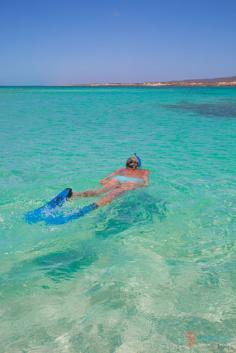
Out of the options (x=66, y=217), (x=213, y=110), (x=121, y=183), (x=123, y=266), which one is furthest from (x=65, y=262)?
(x=213, y=110)

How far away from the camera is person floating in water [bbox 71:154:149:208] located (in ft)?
21.7

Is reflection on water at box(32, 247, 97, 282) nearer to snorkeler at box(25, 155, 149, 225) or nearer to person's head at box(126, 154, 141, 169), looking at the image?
snorkeler at box(25, 155, 149, 225)

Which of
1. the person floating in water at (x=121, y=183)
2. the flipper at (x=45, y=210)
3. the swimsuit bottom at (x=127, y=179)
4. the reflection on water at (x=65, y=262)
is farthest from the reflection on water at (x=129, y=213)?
the flipper at (x=45, y=210)

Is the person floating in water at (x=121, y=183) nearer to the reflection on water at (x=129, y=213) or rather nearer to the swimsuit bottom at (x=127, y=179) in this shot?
the swimsuit bottom at (x=127, y=179)

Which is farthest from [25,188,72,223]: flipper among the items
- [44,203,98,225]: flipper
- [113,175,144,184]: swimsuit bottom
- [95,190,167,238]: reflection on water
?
[113,175,144,184]: swimsuit bottom

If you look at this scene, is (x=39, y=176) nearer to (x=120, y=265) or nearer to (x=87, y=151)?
(x=87, y=151)

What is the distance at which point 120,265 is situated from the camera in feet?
14.7

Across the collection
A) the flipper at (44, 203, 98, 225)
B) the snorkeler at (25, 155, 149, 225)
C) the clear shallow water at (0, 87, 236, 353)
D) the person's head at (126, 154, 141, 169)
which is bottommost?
the clear shallow water at (0, 87, 236, 353)

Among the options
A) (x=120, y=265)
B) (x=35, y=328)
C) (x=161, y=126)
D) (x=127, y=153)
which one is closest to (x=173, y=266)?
(x=120, y=265)

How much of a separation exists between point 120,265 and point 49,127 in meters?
14.8

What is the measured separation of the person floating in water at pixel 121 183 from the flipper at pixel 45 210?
12.2 inches

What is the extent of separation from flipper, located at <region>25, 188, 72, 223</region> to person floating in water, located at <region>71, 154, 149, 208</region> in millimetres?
311

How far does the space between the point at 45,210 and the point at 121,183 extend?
1985mm

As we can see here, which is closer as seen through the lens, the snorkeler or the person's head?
the snorkeler
